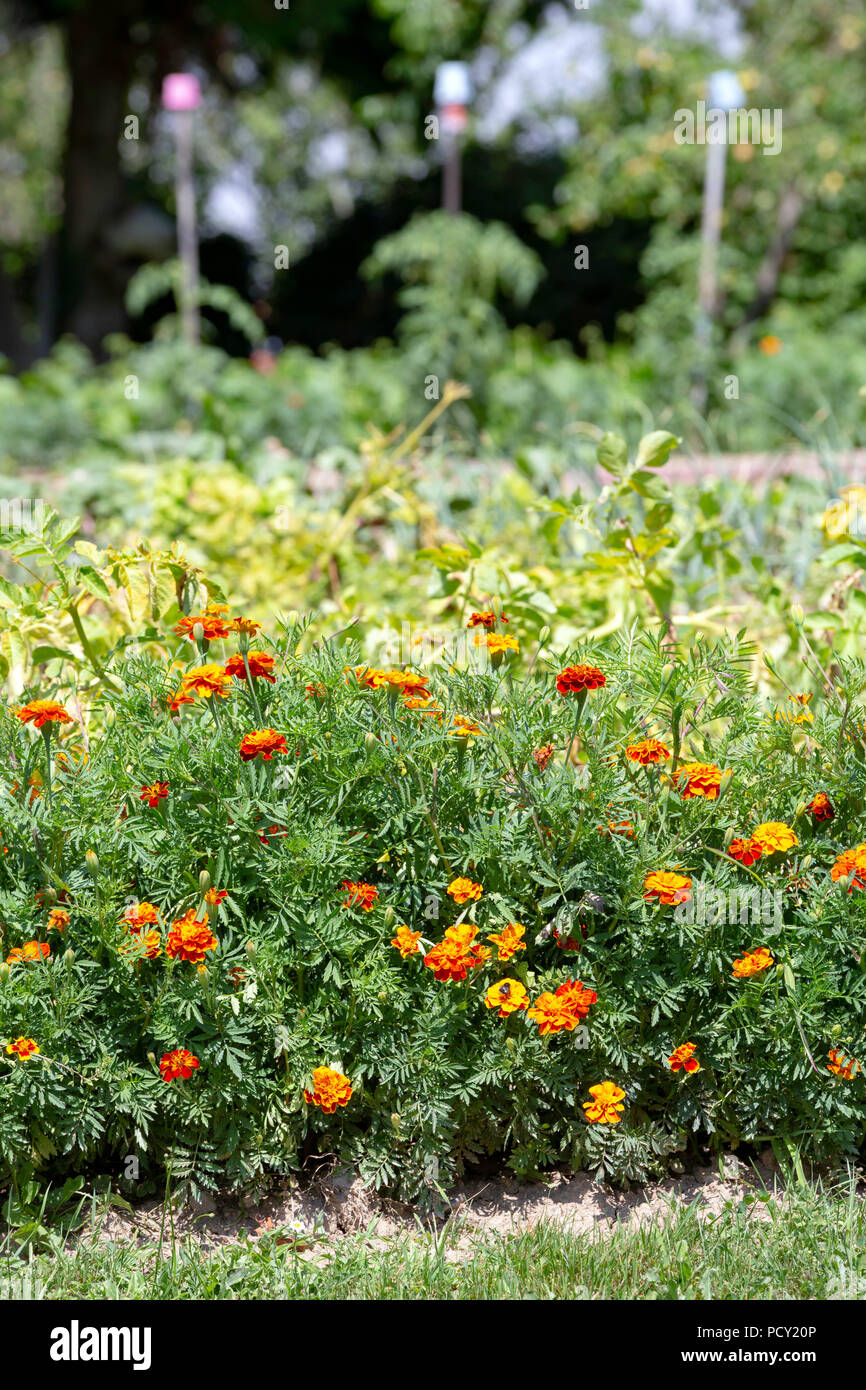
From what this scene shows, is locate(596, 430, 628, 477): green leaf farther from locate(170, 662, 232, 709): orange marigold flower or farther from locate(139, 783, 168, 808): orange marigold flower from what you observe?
locate(139, 783, 168, 808): orange marigold flower

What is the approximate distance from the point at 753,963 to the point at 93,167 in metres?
13.5

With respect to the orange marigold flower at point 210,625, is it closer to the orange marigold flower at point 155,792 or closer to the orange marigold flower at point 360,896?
the orange marigold flower at point 155,792

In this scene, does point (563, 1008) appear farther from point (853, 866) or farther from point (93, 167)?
point (93, 167)

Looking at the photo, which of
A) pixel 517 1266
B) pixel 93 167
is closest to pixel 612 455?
pixel 517 1266

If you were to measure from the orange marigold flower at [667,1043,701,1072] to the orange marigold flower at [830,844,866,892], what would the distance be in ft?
1.14

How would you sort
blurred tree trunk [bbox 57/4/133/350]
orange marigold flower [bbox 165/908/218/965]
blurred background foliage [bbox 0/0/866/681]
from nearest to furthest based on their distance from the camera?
orange marigold flower [bbox 165/908/218/965] → blurred background foliage [bbox 0/0/866/681] → blurred tree trunk [bbox 57/4/133/350]

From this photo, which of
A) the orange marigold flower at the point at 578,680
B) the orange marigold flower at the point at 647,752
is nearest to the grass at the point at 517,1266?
the orange marigold flower at the point at 647,752

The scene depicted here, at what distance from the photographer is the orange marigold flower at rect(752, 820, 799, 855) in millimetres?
1854

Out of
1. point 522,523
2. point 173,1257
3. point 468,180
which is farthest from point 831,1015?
point 468,180

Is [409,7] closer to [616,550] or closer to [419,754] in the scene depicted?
[616,550]

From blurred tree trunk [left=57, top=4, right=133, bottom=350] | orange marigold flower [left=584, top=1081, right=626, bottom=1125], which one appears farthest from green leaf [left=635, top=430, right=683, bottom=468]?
blurred tree trunk [left=57, top=4, right=133, bottom=350]

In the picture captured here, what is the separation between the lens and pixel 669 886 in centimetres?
178

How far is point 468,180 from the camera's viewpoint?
1498 cm

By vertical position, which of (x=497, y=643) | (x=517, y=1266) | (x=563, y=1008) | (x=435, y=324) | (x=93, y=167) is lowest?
(x=517, y=1266)
